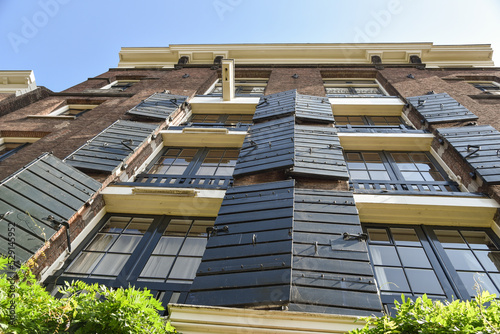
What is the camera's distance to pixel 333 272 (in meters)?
4.46

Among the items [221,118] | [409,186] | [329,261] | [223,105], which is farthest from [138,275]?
[223,105]

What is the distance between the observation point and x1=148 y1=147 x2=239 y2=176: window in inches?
360

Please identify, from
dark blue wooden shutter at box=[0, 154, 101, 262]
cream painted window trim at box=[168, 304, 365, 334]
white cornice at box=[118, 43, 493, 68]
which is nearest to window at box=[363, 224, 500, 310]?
cream painted window trim at box=[168, 304, 365, 334]

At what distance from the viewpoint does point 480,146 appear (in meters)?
7.72

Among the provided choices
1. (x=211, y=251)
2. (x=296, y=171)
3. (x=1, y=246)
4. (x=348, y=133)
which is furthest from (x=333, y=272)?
(x=348, y=133)

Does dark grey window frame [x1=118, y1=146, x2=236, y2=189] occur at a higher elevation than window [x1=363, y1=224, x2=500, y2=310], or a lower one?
higher

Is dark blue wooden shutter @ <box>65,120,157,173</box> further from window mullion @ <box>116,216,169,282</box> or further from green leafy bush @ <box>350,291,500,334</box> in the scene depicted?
green leafy bush @ <box>350,291,500,334</box>

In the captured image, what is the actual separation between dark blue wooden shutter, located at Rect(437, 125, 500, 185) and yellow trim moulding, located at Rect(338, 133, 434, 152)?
652 mm

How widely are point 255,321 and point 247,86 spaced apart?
579 inches

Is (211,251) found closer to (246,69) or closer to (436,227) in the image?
(436,227)

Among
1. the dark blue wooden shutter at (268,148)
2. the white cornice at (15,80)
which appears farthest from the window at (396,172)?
the white cornice at (15,80)

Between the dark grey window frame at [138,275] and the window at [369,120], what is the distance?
8.01m

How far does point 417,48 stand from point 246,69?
34.7 ft

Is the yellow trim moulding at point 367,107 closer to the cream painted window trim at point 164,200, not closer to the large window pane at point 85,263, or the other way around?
the cream painted window trim at point 164,200
